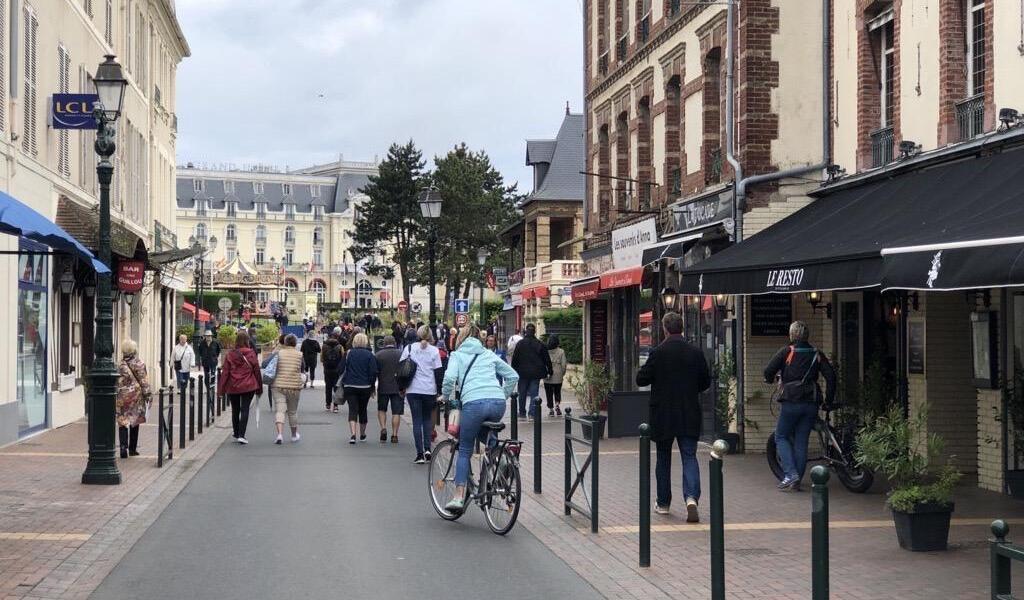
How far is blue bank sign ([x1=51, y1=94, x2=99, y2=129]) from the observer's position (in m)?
20.7

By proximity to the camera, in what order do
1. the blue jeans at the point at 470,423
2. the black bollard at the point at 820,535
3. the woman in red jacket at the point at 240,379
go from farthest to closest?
the woman in red jacket at the point at 240,379, the blue jeans at the point at 470,423, the black bollard at the point at 820,535

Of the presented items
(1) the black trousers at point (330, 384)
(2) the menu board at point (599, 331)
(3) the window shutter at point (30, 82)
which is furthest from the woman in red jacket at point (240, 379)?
(2) the menu board at point (599, 331)

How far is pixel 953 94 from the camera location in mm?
14180

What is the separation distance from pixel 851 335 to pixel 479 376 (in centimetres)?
693

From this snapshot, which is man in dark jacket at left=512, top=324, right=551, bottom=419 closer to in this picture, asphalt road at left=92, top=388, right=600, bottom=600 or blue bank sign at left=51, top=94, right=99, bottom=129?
asphalt road at left=92, top=388, right=600, bottom=600

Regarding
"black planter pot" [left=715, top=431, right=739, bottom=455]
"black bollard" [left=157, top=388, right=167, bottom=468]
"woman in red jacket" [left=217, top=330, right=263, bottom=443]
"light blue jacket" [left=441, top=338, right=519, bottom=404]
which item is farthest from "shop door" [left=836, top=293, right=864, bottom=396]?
"woman in red jacket" [left=217, top=330, right=263, bottom=443]

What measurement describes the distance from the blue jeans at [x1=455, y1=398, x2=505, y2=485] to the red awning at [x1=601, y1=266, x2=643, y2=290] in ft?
38.1

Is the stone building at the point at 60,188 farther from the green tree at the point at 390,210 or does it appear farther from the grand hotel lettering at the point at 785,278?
the green tree at the point at 390,210

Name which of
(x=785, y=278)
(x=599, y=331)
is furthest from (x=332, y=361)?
(x=785, y=278)

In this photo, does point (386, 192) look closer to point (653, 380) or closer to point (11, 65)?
point (11, 65)

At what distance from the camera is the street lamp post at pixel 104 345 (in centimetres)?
1396

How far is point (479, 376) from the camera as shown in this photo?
1173 cm

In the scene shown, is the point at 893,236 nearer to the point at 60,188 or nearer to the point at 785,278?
the point at 785,278

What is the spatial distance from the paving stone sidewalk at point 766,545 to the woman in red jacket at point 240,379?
19.8 ft
